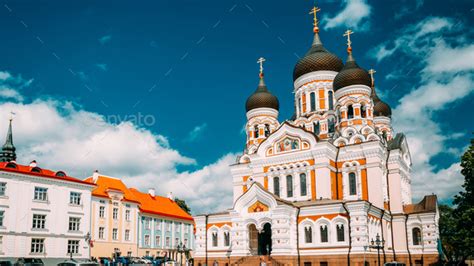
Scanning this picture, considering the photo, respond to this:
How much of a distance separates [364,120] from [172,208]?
2701cm

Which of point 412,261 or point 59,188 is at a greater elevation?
point 59,188

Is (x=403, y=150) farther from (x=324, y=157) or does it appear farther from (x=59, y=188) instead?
(x=59, y=188)

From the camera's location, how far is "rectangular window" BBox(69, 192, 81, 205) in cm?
4055

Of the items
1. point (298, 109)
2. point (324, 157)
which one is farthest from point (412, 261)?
point (298, 109)

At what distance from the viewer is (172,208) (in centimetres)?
5666

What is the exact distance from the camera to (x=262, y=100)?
152 ft

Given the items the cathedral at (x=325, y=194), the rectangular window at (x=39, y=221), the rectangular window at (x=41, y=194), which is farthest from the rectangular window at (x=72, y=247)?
the cathedral at (x=325, y=194)

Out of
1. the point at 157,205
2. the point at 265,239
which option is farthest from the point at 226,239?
the point at 157,205

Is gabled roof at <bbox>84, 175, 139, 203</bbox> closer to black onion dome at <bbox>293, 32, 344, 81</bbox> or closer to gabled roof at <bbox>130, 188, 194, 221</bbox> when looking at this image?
gabled roof at <bbox>130, 188, 194, 221</bbox>

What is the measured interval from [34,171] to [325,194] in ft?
76.9

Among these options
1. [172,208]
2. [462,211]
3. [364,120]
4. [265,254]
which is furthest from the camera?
[172,208]

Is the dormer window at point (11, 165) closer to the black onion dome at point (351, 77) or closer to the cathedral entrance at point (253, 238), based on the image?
the cathedral entrance at point (253, 238)

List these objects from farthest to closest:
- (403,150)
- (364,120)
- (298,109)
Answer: (298,109) → (403,150) → (364,120)

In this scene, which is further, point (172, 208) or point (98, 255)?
point (172, 208)
